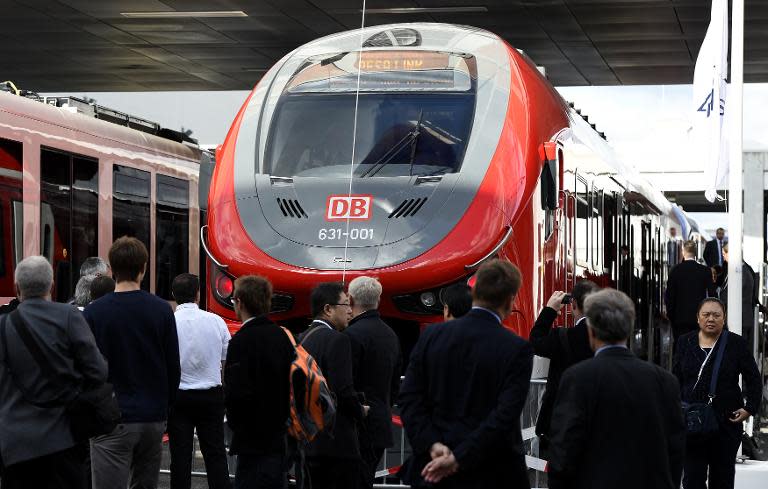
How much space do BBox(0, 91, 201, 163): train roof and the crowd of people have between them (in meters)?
4.39

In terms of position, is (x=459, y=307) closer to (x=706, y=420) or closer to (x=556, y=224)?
(x=706, y=420)

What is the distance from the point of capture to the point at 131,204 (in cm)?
1719

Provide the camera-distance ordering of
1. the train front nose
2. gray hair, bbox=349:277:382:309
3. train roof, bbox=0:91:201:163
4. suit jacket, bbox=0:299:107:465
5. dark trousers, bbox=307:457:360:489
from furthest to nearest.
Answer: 1. train roof, bbox=0:91:201:163
2. the train front nose
3. gray hair, bbox=349:277:382:309
4. dark trousers, bbox=307:457:360:489
5. suit jacket, bbox=0:299:107:465

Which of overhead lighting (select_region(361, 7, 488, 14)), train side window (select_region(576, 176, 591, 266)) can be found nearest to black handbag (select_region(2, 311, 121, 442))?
train side window (select_region(576, 176, 591, 266))

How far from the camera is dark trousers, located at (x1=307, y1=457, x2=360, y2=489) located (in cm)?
851

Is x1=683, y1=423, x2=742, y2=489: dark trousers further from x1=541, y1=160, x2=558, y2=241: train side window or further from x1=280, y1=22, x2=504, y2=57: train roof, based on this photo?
x1=280, y1=22, x2=504, y2=57: train roof

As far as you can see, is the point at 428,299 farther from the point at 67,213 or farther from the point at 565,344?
the point at 67,213

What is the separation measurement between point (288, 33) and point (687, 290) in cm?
1116

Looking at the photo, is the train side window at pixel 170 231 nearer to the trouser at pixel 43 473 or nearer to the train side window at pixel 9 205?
the train side window at pixel 9 205

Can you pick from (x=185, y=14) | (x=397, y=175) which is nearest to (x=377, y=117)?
(x=397, y=175)

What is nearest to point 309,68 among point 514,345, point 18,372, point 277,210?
point 277,210

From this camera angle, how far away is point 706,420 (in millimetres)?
9508

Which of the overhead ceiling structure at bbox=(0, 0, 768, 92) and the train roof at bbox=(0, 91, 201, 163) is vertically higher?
the overhead ceiling structure at bbox=(0, 0, 768, 92)

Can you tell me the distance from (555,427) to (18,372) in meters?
2.83
